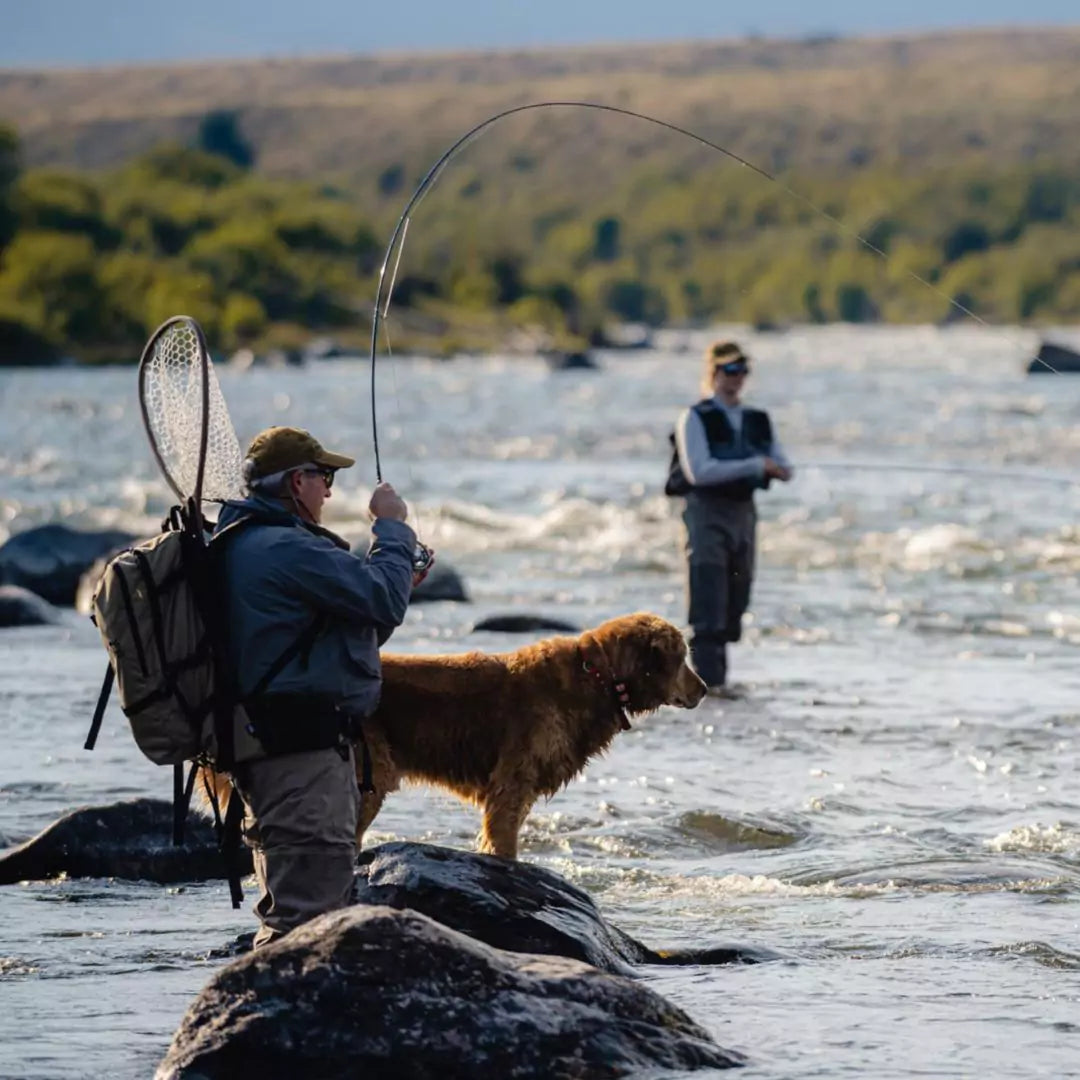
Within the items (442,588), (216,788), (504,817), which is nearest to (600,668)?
(504,817)

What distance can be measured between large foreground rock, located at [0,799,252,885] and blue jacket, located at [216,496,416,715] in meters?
2.88

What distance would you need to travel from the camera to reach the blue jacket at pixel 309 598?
6055 millimetres

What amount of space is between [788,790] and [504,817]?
338cm

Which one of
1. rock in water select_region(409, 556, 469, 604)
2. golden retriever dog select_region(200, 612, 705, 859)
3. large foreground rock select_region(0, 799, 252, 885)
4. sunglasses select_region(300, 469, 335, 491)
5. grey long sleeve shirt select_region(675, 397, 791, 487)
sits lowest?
rock in water select_region(409, 556, 469, 604)

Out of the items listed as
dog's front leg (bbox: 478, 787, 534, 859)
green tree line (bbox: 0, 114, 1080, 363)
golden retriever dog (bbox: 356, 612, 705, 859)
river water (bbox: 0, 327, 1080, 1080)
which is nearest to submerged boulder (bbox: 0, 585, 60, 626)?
river water (bbox: 0, 327, 1080, 1080)

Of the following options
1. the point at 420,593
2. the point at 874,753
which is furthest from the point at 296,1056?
the point at 420,593

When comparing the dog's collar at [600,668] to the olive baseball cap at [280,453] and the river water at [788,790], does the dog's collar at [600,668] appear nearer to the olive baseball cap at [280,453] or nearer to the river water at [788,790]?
the river water at [788,790]

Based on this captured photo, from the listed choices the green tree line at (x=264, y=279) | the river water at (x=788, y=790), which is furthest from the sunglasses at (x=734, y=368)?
the green tree line at (x=264, y=279)

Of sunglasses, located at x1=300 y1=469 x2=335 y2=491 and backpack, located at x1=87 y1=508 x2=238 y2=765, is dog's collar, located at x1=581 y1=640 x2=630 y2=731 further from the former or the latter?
backpack, located at x1=87 y1=508 x2=238 y2=765

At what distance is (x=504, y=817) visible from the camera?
26.1 ft

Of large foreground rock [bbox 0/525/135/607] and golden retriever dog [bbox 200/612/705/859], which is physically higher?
golden retriever dog [bbox 200/612/705/859]

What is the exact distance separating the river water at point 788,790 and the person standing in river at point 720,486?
56 centimetres

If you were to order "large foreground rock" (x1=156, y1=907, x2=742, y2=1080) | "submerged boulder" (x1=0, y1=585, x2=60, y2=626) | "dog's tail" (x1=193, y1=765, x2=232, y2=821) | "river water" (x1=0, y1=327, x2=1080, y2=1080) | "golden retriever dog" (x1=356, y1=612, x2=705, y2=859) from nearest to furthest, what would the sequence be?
"large foreground rock" (x1=156, y1=907, x2=742, y2=1080), "dog's tail" (x1=193, y1=765, x2=232, y2=821), "river water" (x1=0, y1=327, x2=1080, y2=1080), "golden retriever dog" (x1=356, y1=612, x2=705, y2=859), "submerged boulder" (x1=0, y1=585, x2=60, y2=626)

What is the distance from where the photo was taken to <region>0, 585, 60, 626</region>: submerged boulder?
17.5 metres
